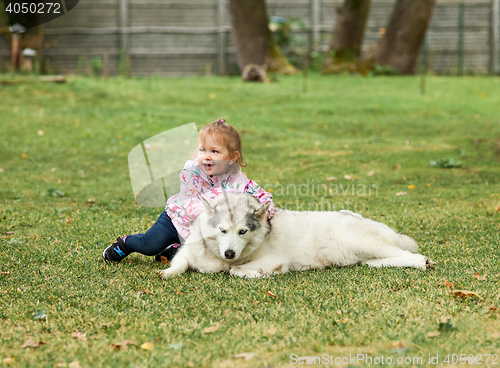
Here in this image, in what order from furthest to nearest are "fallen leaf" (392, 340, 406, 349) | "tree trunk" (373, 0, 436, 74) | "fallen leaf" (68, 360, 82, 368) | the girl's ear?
"tree trunk" (373, 0, 436, 74) → the girl's ear → "fallen leaf" (392, 340, 406, 349) → "fallen leaf" (68, 360, 82, 368)

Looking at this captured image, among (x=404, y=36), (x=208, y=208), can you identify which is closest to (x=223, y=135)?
(x=208, y=208)

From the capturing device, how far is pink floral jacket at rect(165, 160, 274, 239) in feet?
14.9

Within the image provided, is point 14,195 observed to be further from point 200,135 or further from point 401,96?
point 401,96

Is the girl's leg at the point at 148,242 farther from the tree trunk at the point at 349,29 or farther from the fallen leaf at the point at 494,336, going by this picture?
the tree trunk at the point at 349,29

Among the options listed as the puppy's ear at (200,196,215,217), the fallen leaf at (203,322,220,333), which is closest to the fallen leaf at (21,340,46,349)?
the fallen leaf at (203,322,220,333)

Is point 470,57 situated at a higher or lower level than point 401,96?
higher

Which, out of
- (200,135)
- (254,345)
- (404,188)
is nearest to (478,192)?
(404,188)

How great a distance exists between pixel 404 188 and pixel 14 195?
18.8ft

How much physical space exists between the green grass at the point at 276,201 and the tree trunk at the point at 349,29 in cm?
409

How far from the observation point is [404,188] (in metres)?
8.23

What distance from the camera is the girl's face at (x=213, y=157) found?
14.9 ft

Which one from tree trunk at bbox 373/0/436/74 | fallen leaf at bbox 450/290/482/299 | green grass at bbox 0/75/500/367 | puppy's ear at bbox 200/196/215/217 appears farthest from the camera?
tree trunk at bbox 373/0/436/74

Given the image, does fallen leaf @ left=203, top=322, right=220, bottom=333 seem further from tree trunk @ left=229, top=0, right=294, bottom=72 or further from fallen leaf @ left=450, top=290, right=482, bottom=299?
tree trunk @ left=229, top=0, right=294, bottom=72

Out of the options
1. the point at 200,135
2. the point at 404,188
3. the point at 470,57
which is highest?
the point at 470,57
